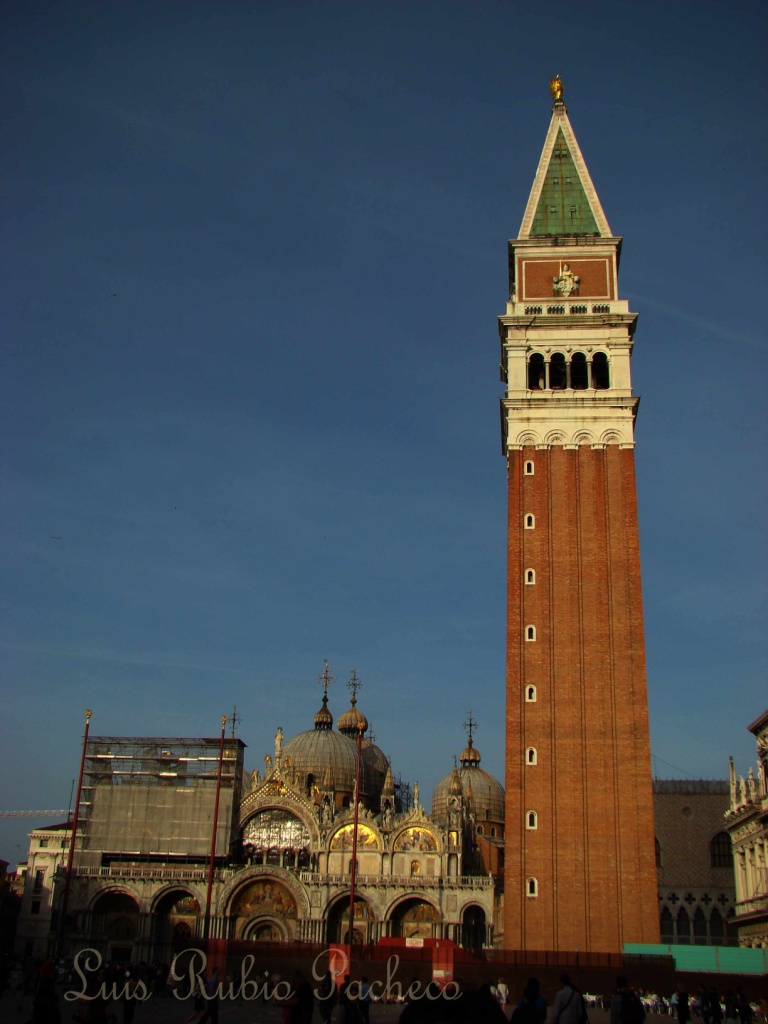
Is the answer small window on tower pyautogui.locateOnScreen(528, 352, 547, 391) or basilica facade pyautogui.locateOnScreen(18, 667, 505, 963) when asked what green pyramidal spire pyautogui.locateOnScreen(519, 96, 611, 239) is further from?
basilica facade pyautogui.locateOnScreen(18, 667, 505, 963)

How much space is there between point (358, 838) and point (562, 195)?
40.7 meters

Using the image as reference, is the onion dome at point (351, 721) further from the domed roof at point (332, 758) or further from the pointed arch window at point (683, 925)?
the pointed arch window at point (683, 925)

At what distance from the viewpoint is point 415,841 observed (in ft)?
205

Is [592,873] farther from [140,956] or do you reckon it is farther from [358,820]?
[140,956]

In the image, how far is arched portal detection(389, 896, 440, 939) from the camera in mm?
60500

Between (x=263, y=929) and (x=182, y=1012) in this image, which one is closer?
(x=182, y=1012)

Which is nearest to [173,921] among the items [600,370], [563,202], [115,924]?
[115,924]

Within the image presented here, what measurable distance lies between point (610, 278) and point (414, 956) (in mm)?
37786

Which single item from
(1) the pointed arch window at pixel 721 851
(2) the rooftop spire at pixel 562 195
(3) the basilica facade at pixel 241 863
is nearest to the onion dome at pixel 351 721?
(3) the basilica facade at pixel 241 863

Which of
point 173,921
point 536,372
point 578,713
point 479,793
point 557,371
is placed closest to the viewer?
point 578,713

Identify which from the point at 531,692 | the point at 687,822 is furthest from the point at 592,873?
the point at 687,822

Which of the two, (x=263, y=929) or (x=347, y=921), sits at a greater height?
(x=347, y=921)

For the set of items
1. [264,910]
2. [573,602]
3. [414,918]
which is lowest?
[414,918]

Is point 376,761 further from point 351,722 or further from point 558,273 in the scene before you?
point 558,273
